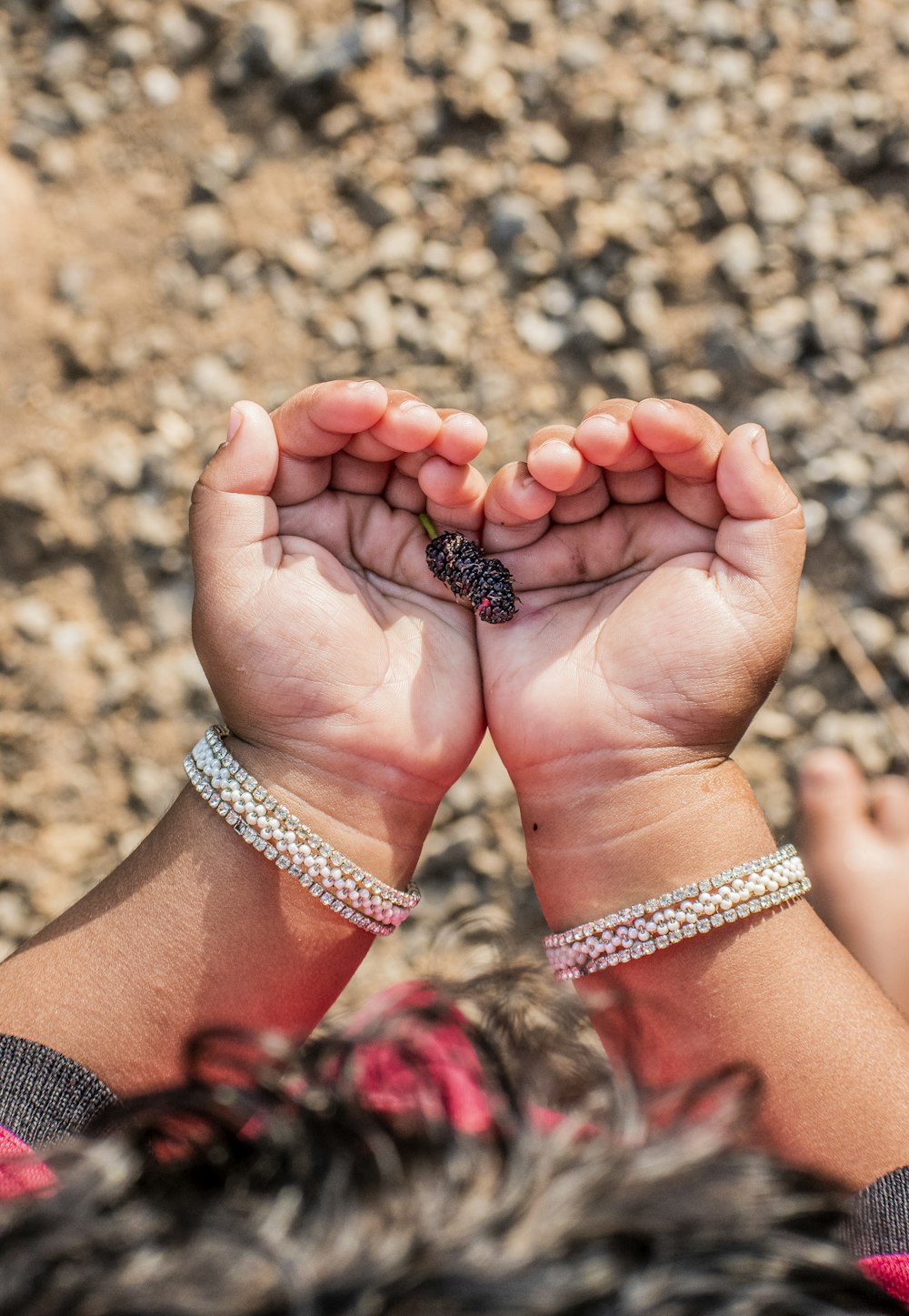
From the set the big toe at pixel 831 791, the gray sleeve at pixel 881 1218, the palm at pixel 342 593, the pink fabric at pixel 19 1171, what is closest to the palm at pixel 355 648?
the palm at pixel 342 593

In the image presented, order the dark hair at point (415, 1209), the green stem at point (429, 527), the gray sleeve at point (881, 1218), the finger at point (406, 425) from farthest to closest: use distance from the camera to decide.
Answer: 1. the green stem at point (429, 527)
2. the finger at point (406, 425)
3. the gray sleeve at point (881, 1218)
4. the dark hair at point (415, 1209)

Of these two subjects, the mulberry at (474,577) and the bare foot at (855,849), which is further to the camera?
the bare foot at (855,849)

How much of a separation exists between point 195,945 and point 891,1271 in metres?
0.90

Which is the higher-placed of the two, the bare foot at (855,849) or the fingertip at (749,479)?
the fingertip at (749,479)

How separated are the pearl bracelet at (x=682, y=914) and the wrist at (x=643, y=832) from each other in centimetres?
3

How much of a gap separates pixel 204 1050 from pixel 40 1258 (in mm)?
421

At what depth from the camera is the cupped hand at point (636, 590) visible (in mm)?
1271

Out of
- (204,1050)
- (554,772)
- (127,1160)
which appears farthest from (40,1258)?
(554,772)

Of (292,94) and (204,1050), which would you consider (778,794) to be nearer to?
(204,1050)

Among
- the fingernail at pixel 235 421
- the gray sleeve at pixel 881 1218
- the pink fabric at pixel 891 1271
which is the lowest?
the gray sleeve at pixel 881 1218

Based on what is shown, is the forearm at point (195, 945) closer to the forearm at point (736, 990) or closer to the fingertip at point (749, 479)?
the forearm at point (736, 990)

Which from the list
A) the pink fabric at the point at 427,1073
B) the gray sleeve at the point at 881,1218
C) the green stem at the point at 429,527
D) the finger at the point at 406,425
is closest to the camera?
the pink fabric at the point at 427,1073

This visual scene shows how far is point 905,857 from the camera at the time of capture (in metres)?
2.20

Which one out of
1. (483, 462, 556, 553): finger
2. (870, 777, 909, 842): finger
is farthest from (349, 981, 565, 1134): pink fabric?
(870, 777, 909, 842): finger
